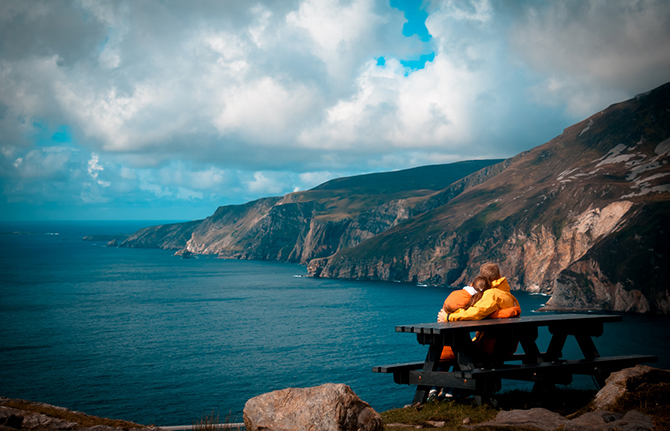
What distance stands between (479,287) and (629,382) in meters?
4.00

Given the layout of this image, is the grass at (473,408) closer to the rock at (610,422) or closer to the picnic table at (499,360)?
the picnic table at (499,360)

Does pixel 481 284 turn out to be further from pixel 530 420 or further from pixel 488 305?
pixel 530 420

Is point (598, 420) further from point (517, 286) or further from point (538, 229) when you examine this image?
point (538, 229)

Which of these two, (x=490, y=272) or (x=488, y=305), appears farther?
(x=490, y=272)

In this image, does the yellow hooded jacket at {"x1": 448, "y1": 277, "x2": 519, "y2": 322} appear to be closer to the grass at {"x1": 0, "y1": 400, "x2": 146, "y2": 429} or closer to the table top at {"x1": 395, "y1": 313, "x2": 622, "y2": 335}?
the table top at {"x1": 395, "y1": 313, "x2": 622, "y2": 335}

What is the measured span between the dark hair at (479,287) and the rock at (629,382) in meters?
3.58

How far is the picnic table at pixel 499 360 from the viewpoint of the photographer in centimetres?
1197

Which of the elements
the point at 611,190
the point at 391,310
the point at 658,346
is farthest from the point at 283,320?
the point at 611,190

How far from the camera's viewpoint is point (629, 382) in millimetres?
10750

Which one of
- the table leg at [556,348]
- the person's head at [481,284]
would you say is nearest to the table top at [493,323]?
the table leg at [556,348]

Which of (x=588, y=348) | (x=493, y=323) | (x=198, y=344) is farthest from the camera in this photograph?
(x=198, y=344)

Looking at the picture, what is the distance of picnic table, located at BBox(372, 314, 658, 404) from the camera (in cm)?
1197

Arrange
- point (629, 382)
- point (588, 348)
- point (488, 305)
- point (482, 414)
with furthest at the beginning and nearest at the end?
point (588, 348) → point (488, 305) → point (482, 414) → point (629, 382)

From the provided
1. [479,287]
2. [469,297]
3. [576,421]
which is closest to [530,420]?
[576,421]
